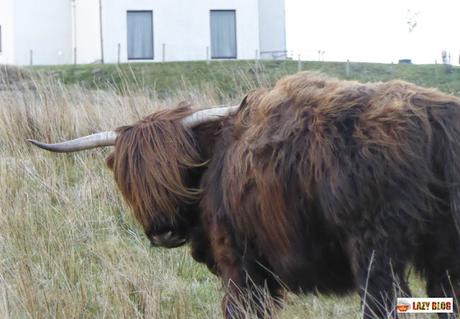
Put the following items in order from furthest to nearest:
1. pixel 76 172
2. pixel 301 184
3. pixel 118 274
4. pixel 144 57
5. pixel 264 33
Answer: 1. pixel 264 33
2. pixel 144 57
3. pixel 76 172
4. pixel 118 274
5. pixel 301 184

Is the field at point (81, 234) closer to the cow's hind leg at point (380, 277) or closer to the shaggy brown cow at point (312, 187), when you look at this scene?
the shaggy brown cow at point (312, 187)

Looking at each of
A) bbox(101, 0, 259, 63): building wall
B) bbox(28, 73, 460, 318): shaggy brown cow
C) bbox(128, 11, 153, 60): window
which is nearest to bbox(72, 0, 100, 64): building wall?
bbox(101, 0, 259, 63): building wall

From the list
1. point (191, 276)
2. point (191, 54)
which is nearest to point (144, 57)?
point (191, 54)

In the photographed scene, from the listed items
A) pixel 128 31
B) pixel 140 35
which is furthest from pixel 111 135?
pixel 140 35

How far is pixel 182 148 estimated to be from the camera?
4.85 metres

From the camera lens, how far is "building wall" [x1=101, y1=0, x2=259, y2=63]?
115 feet

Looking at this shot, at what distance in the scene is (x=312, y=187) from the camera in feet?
12.9

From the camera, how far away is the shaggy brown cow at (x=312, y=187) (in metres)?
3.73

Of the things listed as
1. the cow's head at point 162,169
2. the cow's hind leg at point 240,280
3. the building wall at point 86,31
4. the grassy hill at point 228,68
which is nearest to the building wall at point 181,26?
the building wall at point 86,31

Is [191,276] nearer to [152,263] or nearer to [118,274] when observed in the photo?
[152,263]

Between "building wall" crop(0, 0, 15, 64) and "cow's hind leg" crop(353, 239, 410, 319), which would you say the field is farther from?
"building wall" crop(0, 0, 15, 64)

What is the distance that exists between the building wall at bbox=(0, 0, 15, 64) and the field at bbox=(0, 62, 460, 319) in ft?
84.4

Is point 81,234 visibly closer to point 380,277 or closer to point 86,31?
point 380,277

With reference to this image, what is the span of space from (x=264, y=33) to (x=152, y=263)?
3280 cm
